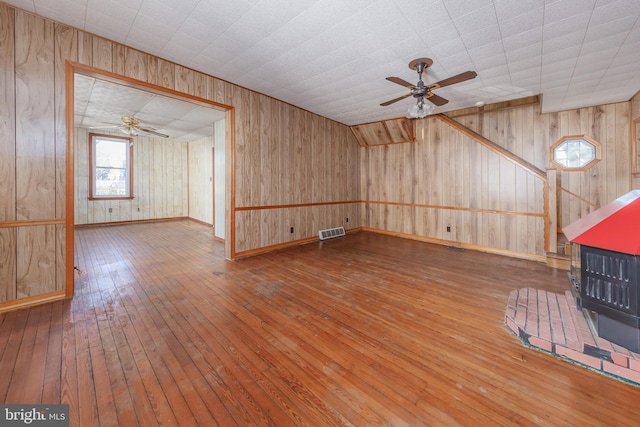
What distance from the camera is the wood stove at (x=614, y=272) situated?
181 centimetres

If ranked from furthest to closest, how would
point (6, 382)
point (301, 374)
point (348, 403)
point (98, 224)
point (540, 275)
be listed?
point (98, 224) → point (540, 275) → point (301, 374) → point (6, 382) → point (348, 403)

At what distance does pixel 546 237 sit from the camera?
4289mm

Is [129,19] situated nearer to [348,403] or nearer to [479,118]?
[348,403]

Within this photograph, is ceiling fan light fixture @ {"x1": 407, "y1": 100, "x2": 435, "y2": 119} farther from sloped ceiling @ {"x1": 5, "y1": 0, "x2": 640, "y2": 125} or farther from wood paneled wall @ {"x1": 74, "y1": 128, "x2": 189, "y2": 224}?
wood paneled wall @ {"x1": 74, "y1": 128, "x2": 189, "y2": 224}

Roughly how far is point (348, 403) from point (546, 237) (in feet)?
15.3

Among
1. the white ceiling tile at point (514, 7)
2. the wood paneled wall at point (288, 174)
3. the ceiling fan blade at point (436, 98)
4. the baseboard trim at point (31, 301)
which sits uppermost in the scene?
the white ceiling tile at point (514, 7)

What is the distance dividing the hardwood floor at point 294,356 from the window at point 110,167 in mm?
5683

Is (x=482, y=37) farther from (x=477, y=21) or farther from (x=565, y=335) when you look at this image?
(x=565, y=335)

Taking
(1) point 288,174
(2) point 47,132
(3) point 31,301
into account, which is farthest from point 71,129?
(1) point 288,174

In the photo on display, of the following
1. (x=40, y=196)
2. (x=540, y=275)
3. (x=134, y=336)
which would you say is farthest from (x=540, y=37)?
(x=40, y=196)

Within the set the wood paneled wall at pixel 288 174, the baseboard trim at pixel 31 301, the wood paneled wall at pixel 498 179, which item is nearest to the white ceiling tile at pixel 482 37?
the wood paneled wall at pixel 498 179

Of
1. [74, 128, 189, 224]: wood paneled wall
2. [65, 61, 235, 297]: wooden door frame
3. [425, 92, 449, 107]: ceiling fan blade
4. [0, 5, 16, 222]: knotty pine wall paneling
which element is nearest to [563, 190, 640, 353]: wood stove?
[425, 92, 449, 107]: ceiling fan blade

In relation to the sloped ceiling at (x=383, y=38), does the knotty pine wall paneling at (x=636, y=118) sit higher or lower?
lower

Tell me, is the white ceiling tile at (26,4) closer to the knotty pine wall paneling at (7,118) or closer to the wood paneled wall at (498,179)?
the knotty pine wall paneling at (7,118)
